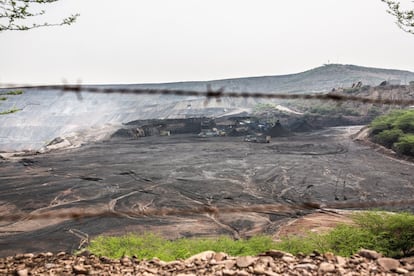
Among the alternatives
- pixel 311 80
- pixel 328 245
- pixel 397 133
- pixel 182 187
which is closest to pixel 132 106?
pixel 311 80

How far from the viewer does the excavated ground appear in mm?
11016

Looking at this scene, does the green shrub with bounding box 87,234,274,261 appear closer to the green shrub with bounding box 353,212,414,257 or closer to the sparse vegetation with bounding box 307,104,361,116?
the green shrub with bounding box 353,212,414,257

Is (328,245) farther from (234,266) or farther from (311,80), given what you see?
(311,80)

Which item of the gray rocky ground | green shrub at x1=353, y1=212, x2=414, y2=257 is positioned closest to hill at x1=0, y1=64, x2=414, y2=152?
green shrub at x1=353, y1=212, x2=414, y2=257

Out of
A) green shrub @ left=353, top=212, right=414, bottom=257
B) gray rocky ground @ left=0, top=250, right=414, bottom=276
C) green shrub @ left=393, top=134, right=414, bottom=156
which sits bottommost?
green shrub @ left=393, top=134, right=414, bottom=156

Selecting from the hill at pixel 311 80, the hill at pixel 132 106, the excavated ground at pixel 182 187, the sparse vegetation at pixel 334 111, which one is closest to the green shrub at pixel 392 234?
the excavated ground at pixel 182 187

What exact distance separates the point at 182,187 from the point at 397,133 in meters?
19.0

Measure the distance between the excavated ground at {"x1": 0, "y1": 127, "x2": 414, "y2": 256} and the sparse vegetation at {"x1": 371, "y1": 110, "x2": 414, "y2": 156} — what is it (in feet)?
5.49

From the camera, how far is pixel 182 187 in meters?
16.8

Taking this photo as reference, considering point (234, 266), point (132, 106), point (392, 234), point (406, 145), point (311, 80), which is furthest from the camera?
point (311, 80)

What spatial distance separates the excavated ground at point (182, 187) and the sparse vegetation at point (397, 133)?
1.67 meters

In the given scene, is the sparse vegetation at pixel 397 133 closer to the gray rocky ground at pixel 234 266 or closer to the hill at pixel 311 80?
the gray rocky ground at pixel 234 266

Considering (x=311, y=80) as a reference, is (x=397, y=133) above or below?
below

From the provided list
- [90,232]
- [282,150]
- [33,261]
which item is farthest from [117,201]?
[282,150]
